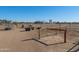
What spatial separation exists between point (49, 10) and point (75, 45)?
0.70 m

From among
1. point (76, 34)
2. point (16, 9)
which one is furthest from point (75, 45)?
point (16, 9)

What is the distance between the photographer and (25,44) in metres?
3.69

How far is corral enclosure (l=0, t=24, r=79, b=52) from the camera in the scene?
368 cm

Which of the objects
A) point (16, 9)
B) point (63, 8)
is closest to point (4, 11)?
point (16, 9)

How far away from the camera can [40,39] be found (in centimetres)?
376

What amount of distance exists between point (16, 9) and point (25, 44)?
1.89ft

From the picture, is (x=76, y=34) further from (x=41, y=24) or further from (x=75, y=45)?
(x=41, y=24)

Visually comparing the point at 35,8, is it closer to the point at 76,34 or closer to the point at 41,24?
the point at 41,24

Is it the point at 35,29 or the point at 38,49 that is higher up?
the point at 35,29

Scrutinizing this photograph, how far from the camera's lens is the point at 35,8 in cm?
369

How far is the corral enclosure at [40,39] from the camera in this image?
12.1 feet
